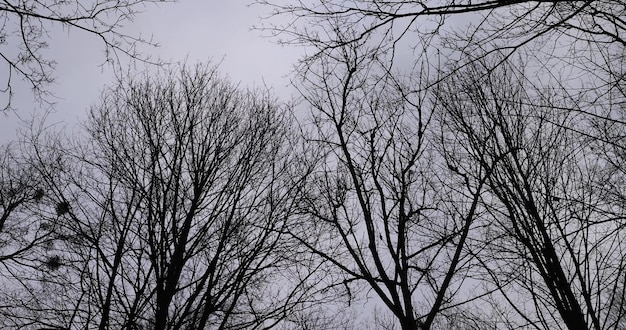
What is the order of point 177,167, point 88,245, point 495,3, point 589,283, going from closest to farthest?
point 495,3 → point 589,283 → point 88,245 → point 177,167

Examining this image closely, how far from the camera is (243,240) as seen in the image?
529 cm

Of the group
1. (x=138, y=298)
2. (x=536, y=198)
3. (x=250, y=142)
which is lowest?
(x=138, y=298)

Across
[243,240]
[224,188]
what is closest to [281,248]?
[243,240]

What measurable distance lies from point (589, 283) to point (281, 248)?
4.13 metres

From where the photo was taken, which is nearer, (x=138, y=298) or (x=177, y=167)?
(x=138, y=298)

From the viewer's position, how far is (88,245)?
17.2 feet

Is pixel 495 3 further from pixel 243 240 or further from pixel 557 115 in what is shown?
pixel 243 240

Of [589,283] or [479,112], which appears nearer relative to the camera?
[589,283]

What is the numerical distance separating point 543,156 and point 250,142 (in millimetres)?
4415

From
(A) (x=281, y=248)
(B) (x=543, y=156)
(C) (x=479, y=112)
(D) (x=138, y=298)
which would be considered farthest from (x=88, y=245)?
(B) (x=543, y=156)

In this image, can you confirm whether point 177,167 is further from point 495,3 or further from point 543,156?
point 543,156

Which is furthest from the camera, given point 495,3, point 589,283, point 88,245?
point 88,245

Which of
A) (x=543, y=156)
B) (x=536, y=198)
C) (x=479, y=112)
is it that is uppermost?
(x=479, y=112)

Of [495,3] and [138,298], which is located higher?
[495,3]
